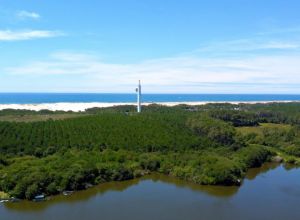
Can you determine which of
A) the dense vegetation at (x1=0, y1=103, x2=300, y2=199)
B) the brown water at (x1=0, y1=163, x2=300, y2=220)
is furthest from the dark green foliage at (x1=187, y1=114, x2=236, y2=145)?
the brown water at (x1=0, y1=163, x2=300, y2=220)

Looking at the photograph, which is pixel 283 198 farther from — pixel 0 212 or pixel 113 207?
pixel 0 212

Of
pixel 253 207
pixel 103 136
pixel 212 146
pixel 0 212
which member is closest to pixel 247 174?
pixel 212 146

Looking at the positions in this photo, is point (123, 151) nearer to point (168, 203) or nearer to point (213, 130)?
point (168, 203)

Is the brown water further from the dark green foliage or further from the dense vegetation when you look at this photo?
the dark green foliage

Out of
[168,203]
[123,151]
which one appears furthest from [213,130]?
[168,203]

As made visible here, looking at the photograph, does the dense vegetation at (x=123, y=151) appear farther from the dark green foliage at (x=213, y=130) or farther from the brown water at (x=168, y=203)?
the brown water at (x=168, y=203)
